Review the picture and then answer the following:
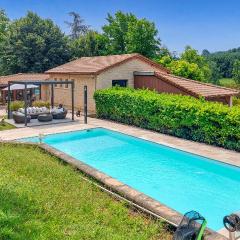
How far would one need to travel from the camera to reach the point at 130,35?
4431 centimetres

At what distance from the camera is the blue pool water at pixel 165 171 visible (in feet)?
37.5

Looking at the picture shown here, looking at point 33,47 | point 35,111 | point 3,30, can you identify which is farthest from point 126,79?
point 3,30

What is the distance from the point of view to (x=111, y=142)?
19469 mm

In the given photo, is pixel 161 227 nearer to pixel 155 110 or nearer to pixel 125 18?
pixel 155 110

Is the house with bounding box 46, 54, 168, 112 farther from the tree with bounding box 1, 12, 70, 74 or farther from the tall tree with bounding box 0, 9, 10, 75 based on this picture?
the tall tree with bounding box 0, 9, 10, 75

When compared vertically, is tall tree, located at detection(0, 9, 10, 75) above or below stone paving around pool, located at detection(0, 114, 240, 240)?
above

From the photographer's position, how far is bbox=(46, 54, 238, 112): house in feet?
76.4

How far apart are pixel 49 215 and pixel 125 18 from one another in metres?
44.9

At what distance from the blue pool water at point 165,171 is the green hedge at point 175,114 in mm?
1925

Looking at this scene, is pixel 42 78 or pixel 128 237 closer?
pixel 128 237

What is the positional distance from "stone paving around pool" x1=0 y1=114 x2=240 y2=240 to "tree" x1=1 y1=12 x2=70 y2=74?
70.8ft

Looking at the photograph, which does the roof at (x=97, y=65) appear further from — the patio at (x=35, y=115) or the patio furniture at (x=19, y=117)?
the patio furniture at (x=19, y=117)

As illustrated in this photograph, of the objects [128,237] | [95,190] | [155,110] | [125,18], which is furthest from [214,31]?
[128,237]

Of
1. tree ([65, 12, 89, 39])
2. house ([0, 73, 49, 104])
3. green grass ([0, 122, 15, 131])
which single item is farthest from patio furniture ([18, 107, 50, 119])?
tree ([65, 12, 89, 39])
